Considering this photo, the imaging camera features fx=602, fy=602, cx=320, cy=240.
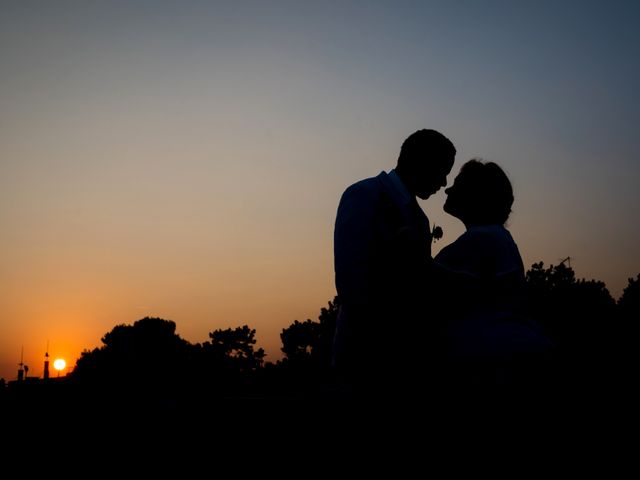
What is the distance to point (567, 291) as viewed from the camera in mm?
53125

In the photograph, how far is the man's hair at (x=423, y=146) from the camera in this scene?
352 cm

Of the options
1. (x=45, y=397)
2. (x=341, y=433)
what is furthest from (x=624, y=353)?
(x=45, y=397)

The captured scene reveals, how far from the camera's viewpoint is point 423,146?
3.52 metres

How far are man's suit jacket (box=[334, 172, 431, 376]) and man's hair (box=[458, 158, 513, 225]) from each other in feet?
2.14

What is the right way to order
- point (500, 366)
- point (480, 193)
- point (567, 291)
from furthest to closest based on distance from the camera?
1. point (567, 291)
2. point (480, 193)
3. point (500, 366)

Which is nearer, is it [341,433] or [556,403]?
[556,403]

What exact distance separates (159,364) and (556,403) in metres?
80.9

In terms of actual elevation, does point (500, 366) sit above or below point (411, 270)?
below

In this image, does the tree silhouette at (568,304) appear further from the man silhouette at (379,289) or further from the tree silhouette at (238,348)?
the tree silhouette at (238,348)

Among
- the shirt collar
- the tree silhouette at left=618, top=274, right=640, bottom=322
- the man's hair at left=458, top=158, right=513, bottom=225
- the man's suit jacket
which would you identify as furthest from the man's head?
the tree silhouette at left=618, top=274, right=640, bottom=322

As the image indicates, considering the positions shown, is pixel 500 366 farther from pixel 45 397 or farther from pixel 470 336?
pixel 45 397

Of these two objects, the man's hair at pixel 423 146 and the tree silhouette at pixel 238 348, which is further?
the tree silhouette at pixel 238 348

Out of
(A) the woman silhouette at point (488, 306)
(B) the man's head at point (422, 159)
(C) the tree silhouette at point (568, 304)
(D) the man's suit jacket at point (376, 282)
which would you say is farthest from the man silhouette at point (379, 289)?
(C) the tree silhouette at point (568, 304)

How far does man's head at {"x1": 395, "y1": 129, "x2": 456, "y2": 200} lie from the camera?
11.5ft
